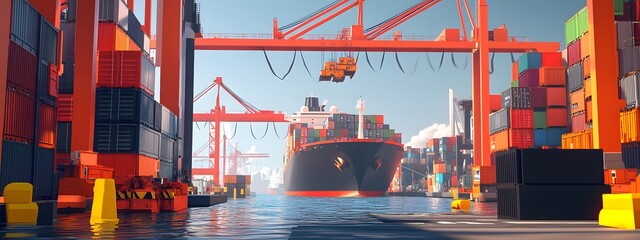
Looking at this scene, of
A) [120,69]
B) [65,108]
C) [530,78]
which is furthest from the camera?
[530,78]

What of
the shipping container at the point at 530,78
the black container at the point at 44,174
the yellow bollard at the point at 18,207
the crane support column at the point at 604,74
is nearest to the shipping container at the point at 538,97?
the shipping container at the point at 530,78

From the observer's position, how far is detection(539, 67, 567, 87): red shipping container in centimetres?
5525

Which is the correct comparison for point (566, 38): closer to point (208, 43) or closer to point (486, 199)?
point (486, 199)

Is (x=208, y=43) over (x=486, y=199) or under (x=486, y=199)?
over

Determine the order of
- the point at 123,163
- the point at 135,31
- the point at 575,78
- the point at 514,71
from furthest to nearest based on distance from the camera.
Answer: the point at 514,71, the point at 575,78, the point at 135,31, the point at 123,163

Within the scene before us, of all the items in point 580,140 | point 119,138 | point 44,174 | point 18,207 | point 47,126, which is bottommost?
point 18,207

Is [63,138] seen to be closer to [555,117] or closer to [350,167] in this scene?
[555,117]

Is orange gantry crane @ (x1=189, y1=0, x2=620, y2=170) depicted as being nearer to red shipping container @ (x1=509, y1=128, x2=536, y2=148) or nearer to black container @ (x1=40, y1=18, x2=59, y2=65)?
red shipping container @ (x1=509, y1=128, x2=536, y2=148)

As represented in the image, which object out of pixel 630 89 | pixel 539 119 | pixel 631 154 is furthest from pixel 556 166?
pixel 539 119

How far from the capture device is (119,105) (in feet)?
123

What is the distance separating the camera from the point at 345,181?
8319 cm

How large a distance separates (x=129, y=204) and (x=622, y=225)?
19001 mm

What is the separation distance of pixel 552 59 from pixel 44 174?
1768 inches

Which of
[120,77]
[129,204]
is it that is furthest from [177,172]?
[129,204]
